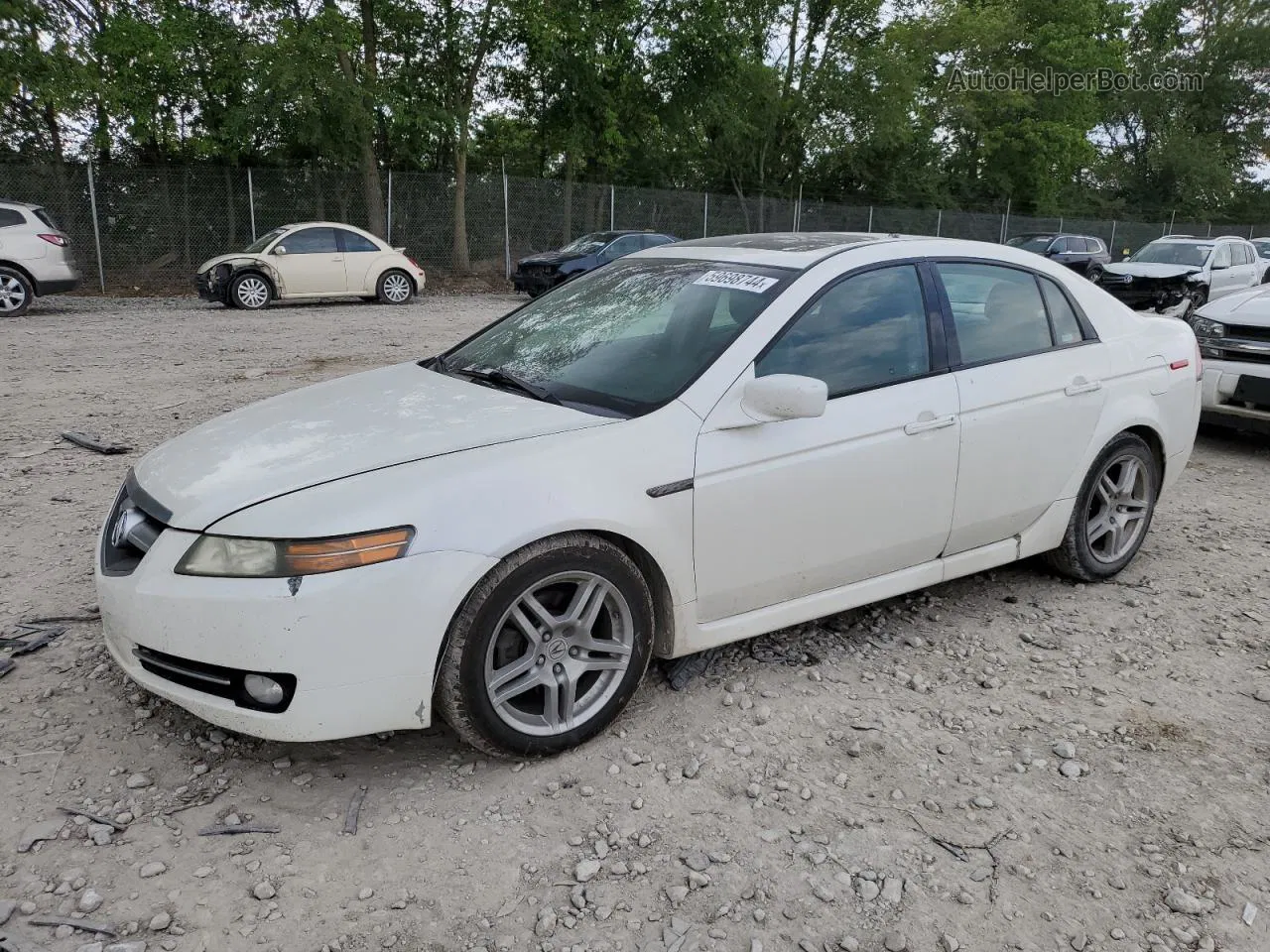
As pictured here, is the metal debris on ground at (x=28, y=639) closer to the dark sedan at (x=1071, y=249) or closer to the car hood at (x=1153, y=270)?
the car hood at (x=1153, y=270)

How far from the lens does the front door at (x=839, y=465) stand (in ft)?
10.4

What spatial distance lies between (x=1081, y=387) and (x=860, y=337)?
1.22 m

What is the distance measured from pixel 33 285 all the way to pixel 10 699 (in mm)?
13159

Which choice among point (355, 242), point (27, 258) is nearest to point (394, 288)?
point (355, 242)

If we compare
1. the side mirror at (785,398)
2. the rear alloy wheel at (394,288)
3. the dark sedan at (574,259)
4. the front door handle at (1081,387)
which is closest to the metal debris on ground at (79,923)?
the side mirror at (785,398)

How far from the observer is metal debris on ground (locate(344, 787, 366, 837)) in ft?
8.75

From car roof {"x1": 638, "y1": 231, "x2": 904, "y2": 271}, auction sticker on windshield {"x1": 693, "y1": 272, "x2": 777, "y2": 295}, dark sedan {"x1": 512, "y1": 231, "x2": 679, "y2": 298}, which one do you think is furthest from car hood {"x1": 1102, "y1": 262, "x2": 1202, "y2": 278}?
auction sticker on windshield {"x1": 693, "y1": 272, "x2": 777, "y2": 295}

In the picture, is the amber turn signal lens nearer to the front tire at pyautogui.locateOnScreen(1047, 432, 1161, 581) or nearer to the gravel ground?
the gravel ground

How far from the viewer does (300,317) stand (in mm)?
15016

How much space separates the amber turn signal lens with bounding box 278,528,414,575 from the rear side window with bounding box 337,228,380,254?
15.6 metres

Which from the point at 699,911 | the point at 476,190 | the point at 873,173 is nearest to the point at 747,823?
the point at 699,911

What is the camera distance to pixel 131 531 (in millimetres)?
2941

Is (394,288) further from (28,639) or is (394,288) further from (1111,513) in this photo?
(1111,513)

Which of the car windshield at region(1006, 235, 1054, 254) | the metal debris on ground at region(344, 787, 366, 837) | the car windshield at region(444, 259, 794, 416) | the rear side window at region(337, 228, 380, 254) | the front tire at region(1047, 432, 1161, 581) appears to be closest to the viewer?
the metal debris on ground at region(344, 787, 366, 837)
